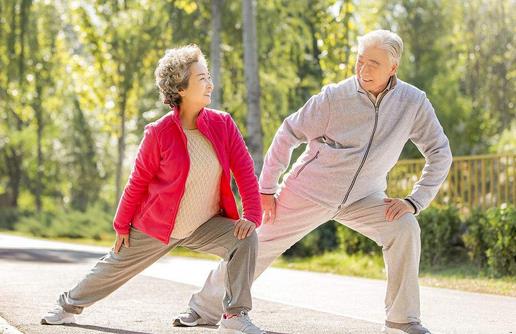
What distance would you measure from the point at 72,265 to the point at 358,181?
8693 millimetres

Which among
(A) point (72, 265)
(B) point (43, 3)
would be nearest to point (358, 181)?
(A) point (72, 265)

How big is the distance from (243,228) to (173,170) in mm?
549

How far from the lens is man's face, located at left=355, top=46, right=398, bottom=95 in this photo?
6243mm

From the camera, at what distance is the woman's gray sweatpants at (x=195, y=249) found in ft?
20.5

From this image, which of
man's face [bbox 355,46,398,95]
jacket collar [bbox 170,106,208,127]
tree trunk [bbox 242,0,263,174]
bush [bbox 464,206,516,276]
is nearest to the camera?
man's face [bbox 355,46,398,95]

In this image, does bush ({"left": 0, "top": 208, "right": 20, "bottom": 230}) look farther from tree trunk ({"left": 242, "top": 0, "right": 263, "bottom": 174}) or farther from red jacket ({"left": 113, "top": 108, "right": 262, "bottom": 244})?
red jacket ({"left": 113, "top": 108, "right": 262, "bottom": 244})

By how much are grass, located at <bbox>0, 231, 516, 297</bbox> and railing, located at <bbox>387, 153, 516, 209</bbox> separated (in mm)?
1150

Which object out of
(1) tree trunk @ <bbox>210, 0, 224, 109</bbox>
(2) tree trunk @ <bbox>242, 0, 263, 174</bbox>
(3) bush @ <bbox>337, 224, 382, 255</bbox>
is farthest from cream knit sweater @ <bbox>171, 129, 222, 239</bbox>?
(1) tree trunk @ <bbox>210, 0, 224, 109</bbox>

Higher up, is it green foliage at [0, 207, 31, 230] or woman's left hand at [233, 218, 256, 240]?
woman's left hand at [233, 218, 256, 240]

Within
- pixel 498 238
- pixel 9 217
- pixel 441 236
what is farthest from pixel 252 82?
pixel 9 217

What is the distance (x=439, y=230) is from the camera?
14953mm

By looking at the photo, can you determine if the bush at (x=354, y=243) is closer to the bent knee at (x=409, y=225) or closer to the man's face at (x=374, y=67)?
the bent knee at (x=409, y=225)

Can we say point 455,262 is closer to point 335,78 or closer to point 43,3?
point 335,78

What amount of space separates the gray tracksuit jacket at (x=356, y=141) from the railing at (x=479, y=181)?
8.42 meters
